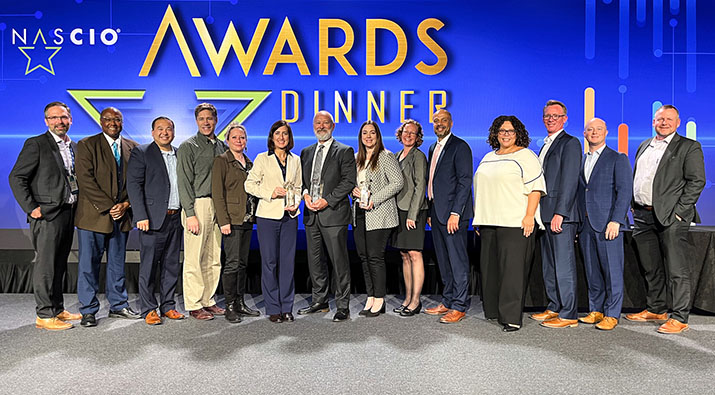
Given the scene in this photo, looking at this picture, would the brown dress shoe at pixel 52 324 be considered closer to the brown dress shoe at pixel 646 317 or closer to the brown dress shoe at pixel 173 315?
the brown dress shoe at pixel 173 315

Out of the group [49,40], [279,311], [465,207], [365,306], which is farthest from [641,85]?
[49,40]

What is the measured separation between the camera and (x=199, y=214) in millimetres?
3998

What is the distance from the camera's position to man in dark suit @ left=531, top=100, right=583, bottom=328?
12.2 feet

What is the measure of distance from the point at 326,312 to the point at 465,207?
126 cm

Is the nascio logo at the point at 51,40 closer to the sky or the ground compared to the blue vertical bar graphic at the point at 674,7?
closer to the ground

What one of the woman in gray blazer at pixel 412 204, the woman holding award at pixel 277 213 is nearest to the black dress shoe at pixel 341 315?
the woman holding award at pixel 277 213

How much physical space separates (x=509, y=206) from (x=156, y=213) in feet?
7.55

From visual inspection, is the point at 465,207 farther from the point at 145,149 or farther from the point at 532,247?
the point at 145,149

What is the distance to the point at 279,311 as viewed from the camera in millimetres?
3980

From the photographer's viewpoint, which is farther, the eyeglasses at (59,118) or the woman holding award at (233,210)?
the woman holding award at (233,210)

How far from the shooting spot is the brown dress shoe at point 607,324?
12.2ft

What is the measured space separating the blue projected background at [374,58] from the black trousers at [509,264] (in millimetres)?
2018

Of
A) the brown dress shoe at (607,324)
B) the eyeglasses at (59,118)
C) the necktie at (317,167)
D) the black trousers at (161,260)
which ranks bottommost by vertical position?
the brown dress shoe at (607,324)

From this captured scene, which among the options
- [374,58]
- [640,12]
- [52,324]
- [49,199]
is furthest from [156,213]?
[640,12]
